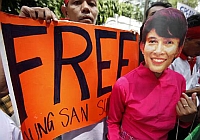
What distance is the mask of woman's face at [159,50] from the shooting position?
1146mm

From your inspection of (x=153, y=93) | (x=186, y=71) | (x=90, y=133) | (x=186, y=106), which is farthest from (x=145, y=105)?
(x=186, y=71)

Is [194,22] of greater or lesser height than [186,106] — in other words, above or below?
above

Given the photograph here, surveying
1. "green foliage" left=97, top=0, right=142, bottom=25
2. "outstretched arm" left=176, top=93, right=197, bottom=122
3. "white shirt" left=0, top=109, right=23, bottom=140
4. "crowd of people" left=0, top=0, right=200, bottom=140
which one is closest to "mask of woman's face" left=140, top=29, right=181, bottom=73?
"crowd of people" left=0, top=0, right=200, bottom=140

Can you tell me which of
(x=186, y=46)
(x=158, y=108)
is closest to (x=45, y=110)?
(x=158, y=108)

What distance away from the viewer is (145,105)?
1210 mm

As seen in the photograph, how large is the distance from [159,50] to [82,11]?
568 millimetres

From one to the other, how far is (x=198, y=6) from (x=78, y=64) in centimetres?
1320

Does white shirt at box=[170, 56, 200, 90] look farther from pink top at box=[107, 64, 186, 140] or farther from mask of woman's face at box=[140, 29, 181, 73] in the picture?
mask of woman's face at box=[140, 29, 181, 73]

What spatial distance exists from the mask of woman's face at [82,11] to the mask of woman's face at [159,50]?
1.45ft

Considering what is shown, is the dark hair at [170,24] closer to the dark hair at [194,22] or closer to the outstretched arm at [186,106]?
the outstretched arm at [186,106]

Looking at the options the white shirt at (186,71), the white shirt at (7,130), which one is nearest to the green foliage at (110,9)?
the white shirt at (186,71)

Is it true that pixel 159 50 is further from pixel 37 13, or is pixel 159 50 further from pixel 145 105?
pixel 37 13

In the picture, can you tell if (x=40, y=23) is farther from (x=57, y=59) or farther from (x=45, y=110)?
(x=45, y=110)

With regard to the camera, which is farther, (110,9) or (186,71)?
(110,9)
